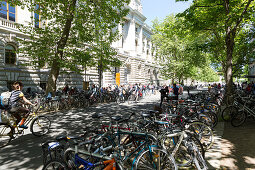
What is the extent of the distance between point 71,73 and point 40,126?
1603cm

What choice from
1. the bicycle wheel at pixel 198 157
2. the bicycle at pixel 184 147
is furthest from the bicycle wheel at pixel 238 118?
the bicycle wheel at pixel 198 157

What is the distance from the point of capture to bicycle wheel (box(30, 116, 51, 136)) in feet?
19.5

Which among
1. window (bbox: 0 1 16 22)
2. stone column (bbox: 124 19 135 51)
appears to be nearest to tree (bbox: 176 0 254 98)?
window (bbox: 0 1 16 22)

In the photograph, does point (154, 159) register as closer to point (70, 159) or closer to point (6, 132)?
point (70, 159)

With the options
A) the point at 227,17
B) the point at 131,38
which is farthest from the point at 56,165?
the point at 131,38

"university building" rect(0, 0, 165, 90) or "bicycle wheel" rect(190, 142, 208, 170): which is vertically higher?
"university building" rect(0, 0, 165, 90)

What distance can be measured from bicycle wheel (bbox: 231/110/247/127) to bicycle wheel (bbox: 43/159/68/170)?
21.9 ft

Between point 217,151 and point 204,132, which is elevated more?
point 204,132

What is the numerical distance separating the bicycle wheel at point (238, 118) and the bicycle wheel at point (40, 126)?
7111 mm

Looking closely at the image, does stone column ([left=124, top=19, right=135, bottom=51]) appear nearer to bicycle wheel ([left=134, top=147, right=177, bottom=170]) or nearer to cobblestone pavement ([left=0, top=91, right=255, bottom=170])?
cobblestone pavement ([left=0, top=91, right=255, bottom=170])

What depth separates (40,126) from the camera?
19.6 feet

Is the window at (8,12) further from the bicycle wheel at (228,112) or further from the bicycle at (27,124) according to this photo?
the bicycle wheel at (228,112)

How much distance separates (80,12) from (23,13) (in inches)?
378

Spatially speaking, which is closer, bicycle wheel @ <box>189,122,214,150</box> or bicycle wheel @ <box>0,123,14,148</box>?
bicycle wheel @ <box>189,122,214,150</box>
